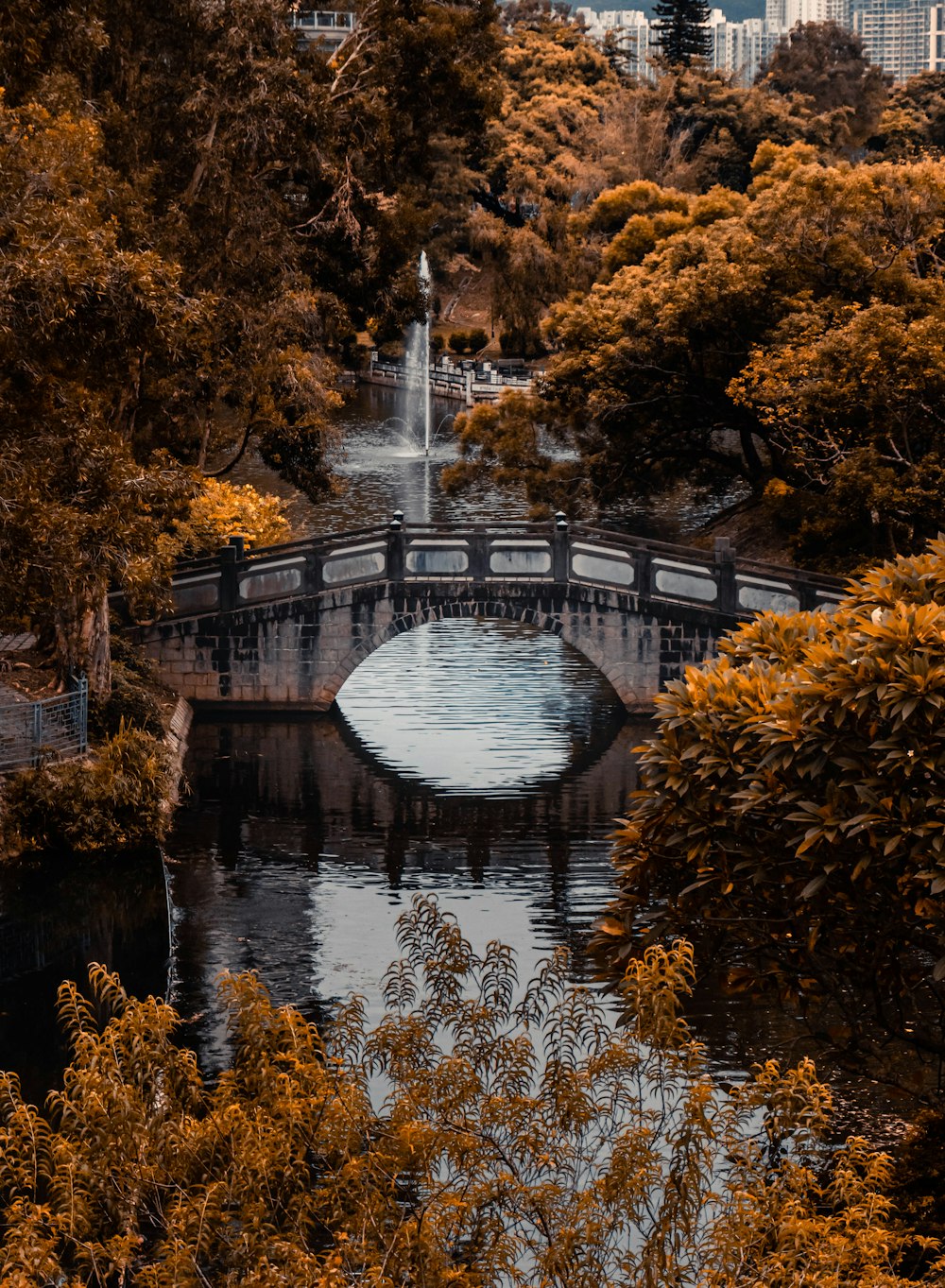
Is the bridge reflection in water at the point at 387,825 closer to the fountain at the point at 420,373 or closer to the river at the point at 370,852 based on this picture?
the river at the point at 370,852

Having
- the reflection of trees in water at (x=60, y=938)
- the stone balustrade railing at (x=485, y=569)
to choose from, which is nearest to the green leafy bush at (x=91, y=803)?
the reflection of trees in water at (x=60, y=938)

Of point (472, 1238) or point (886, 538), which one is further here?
point (886, 538)

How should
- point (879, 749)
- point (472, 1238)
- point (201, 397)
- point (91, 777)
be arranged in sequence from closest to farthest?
1. point (472, 1238)
2. point (879, 749)
3. point (91, 777)
4. point (201, 397)

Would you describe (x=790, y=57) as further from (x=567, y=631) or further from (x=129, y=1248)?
(x=129, y=1248)

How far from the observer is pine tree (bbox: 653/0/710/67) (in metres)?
106

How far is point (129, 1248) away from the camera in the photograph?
10258 millimetres

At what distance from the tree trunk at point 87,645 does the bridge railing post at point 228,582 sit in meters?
5.71

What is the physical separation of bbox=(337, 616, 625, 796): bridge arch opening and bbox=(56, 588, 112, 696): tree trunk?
596 cm

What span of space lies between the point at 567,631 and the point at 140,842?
508 inches

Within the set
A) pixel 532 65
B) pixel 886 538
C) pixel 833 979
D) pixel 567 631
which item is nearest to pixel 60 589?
pixel 833 979

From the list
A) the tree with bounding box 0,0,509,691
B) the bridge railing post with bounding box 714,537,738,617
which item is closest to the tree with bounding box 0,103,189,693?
the tree with bounding box 0,0,509,691

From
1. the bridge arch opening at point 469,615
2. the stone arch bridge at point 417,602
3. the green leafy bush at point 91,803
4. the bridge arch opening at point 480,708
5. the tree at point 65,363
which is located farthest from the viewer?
the bridge arch opening at point 469,615

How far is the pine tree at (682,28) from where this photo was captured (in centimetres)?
10556

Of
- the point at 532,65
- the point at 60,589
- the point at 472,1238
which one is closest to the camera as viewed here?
the point at 472,1238
